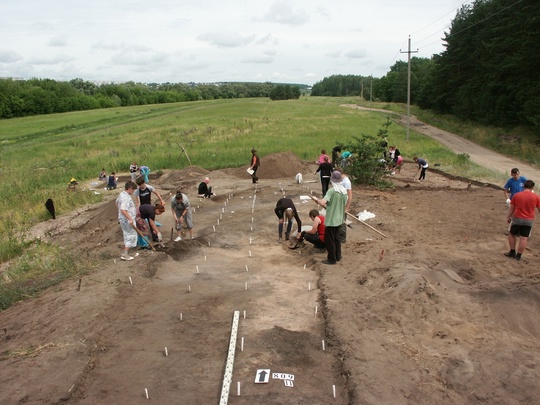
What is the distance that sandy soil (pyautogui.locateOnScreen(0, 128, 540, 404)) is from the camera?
18.1 ft

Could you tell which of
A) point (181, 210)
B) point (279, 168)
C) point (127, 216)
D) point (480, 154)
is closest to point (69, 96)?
point (279, 168)

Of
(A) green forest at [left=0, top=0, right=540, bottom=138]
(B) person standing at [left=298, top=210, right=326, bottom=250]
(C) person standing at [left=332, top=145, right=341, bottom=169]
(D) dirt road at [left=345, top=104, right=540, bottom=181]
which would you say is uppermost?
(A) green forest at [left=0, top=0, right=540, bottom=138]

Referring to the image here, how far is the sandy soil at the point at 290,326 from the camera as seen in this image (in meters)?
5.50

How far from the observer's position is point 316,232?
10305 mm

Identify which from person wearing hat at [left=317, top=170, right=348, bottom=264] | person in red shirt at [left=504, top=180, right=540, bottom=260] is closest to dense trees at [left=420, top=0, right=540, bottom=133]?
person in red shirt at [left=504, top=180, right=540, bottom=260]

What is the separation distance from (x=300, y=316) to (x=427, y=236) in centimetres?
585

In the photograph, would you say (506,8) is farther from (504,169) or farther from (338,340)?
(338,340)

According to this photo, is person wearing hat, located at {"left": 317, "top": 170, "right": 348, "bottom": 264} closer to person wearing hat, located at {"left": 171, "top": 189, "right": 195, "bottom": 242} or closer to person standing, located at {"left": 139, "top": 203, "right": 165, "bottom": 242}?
person wearing hat, located at {"left": 171, "top": 189, "right": 195, "bottom": 242}

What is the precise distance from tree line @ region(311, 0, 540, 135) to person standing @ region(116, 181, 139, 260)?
28998 mm

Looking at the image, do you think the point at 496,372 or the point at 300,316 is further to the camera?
the point at 300,316

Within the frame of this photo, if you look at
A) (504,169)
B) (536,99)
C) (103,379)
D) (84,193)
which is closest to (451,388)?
(103,379)

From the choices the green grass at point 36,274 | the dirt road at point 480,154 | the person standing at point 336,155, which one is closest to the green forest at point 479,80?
the dirt road at point 480,154

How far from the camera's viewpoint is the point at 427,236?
1178 cm

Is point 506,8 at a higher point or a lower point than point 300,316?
higher
